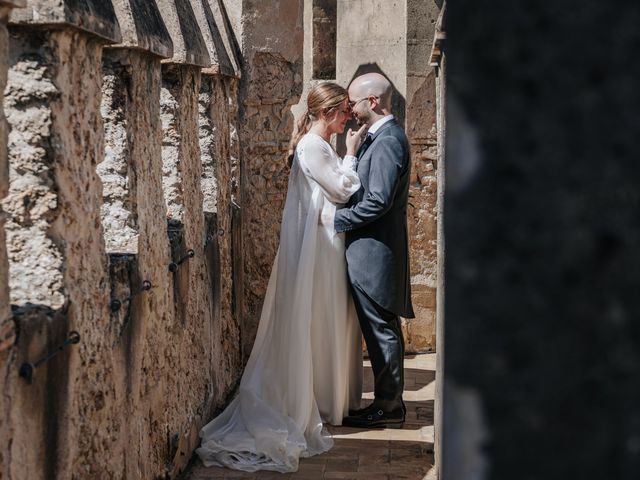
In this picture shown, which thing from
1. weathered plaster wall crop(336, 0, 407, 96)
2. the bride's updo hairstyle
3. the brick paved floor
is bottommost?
the brick paved floor

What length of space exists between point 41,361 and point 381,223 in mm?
3015

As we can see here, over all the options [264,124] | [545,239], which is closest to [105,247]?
[545,239]

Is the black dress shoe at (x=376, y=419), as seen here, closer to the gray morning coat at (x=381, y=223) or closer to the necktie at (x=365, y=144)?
the gray morning coat at (x=381, y=223)

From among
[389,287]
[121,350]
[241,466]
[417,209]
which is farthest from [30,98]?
[417,209]

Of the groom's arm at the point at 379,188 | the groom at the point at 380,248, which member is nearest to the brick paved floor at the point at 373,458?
the groom at the point at 380,248

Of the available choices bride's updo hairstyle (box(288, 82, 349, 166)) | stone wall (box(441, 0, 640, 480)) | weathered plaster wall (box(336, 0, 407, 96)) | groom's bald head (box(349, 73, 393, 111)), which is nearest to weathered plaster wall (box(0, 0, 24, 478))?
stone wall (box(441, 0, 640, 480))

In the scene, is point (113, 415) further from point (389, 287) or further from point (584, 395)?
point (584, 395)

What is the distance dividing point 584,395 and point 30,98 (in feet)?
8.45

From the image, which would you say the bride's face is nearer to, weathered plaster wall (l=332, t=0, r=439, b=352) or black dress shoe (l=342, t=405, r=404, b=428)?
black dress shoe (l=342, t=405, r=404, b=428)

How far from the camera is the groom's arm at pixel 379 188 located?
17.9ft

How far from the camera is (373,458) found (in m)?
5.14

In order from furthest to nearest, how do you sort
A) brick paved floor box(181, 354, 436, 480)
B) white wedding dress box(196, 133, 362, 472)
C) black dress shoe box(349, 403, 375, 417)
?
black dress shoe box(349, 403, 375, 417) → white wedding dress box(196, 133, 362, 472) → brick paved floor box(181, 354, 436, 480)

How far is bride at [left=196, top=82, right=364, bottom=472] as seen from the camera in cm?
537

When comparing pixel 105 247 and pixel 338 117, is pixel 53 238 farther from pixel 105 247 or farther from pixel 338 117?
pixel 338 117
